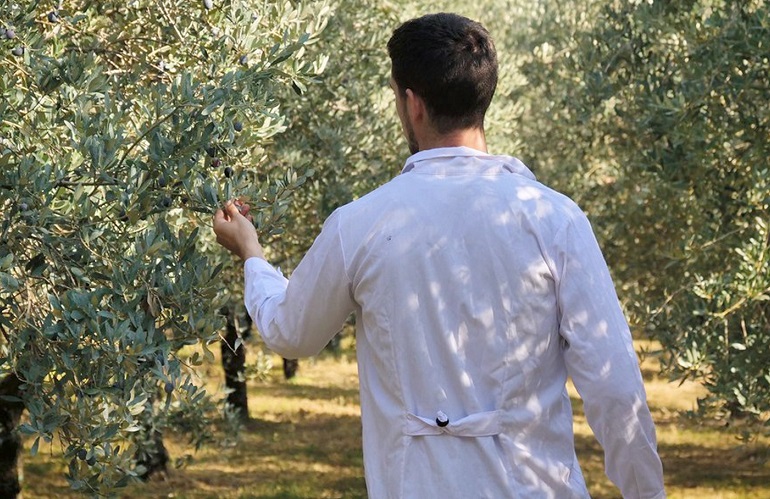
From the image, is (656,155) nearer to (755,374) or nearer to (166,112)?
(755,374)

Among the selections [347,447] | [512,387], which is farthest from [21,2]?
[347,447]

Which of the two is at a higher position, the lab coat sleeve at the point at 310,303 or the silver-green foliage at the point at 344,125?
the silver-green foliage at the point at 344,125

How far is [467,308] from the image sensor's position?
2.57 metres

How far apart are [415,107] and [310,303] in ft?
1.69

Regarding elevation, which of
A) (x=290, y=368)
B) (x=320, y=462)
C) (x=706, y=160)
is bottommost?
(x=290, y=368)

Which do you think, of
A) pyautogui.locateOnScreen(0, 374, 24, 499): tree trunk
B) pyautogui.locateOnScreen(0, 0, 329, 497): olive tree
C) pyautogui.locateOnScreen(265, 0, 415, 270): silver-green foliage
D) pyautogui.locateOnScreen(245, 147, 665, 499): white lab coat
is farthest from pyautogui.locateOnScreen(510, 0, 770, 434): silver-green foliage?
pyautogui.locateOnScreen(0, 374, 24, 499): tree trunk

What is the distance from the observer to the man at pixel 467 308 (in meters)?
2.58

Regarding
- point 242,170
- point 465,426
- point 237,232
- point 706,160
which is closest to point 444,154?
point 465,426

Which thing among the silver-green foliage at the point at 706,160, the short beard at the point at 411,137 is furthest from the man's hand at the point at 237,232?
the silver-green foliage at the point at 706,160

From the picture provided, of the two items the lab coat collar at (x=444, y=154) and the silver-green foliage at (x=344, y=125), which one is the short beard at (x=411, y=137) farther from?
the silver-green foliage at (x=344, y=125)

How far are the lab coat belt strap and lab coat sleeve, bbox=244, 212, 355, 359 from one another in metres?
0.32

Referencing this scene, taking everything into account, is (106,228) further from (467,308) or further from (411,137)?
(467,308)

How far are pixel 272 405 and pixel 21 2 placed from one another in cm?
1640

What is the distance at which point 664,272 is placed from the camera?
11.5m
